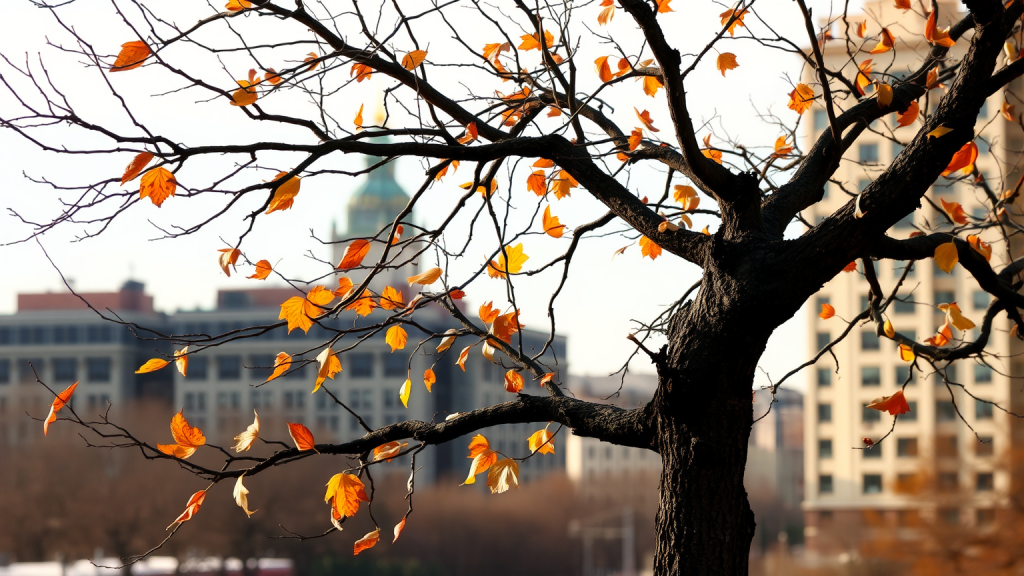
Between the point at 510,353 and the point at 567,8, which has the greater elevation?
the point at 567,8

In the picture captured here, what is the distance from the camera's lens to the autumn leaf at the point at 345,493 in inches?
120

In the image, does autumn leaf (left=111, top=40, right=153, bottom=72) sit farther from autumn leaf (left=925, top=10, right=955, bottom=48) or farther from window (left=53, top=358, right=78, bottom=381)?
window (left=53, top=358, right=78, bottom=381)

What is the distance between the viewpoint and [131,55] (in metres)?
2.69

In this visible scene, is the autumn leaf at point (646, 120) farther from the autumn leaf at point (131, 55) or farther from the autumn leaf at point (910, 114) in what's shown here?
the autumn leaf at point (131, 55)

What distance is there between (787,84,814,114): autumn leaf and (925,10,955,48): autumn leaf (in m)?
0.45

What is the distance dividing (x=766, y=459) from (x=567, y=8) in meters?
89.4

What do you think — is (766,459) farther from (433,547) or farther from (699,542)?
(699,542)

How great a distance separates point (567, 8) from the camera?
11.8 ft

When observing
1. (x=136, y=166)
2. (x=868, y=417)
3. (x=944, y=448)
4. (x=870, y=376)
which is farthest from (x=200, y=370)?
(x=136, y=166)

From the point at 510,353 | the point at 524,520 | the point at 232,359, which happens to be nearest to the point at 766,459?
the point at 524,520

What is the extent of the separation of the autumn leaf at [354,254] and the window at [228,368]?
2881 inches

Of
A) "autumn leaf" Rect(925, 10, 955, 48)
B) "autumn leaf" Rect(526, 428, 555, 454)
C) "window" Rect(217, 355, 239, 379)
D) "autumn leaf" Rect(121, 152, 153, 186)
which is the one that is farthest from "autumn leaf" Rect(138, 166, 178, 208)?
"window" Rect(217, 355, 239, 379)

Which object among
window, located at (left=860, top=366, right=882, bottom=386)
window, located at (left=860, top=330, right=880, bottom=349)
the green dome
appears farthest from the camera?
the green dome

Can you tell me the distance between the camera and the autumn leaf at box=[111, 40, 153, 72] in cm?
268
